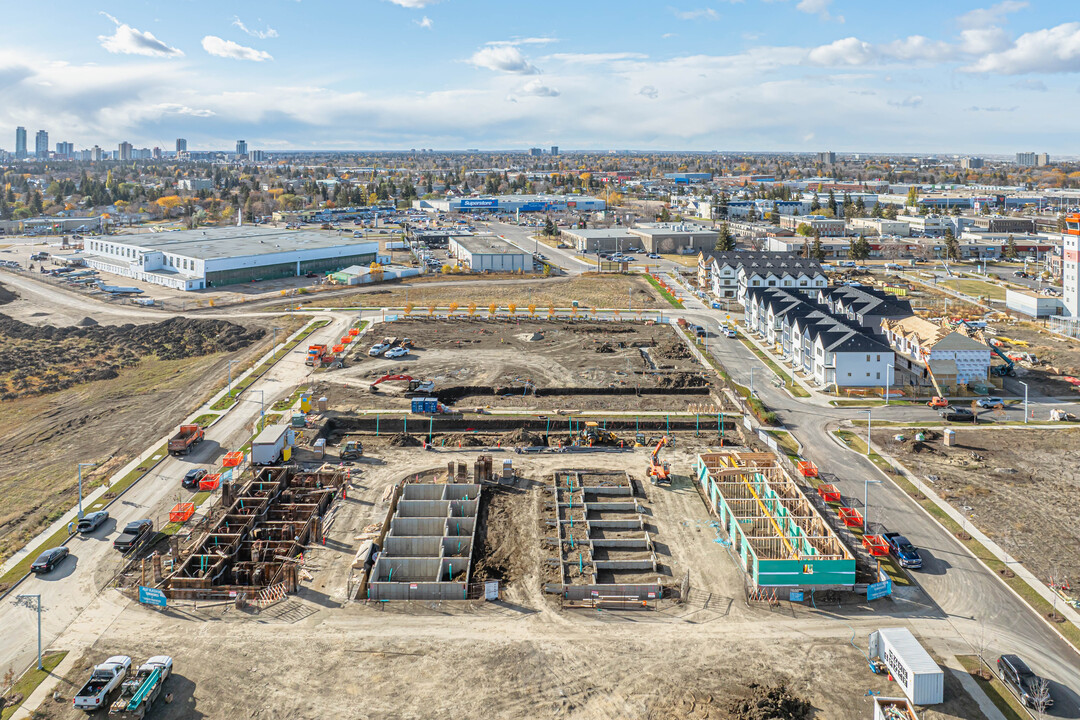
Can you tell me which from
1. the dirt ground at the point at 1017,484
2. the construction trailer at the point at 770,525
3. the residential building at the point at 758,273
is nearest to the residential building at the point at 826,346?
the dirt ground at the point at 1017,484

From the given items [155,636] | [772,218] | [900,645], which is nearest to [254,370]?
[155,636]

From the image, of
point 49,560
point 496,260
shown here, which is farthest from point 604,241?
point 49,560

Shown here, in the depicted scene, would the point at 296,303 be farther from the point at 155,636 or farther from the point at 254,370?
the point at 155,636

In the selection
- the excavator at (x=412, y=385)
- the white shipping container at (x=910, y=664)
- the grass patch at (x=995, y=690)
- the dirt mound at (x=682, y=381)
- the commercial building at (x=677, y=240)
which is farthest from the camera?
the commercial building at (x=677, y=240)

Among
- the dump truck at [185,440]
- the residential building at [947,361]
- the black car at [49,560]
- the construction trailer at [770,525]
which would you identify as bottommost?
the black car at [49,560]

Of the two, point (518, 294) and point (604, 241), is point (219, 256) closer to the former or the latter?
point (518, 294)

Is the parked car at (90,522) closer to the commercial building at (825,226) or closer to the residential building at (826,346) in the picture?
the residential building at (826,346)

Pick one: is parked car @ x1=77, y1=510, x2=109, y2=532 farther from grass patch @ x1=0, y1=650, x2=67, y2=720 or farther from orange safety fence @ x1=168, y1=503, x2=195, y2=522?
grass patch @ x1=0, y1=650, x2=67, y2=720

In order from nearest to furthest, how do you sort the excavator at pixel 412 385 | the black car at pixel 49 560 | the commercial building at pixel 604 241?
the black car at pixel 49 560, the excavator at pixel 412 385, the commercial building at pixel 604 241
